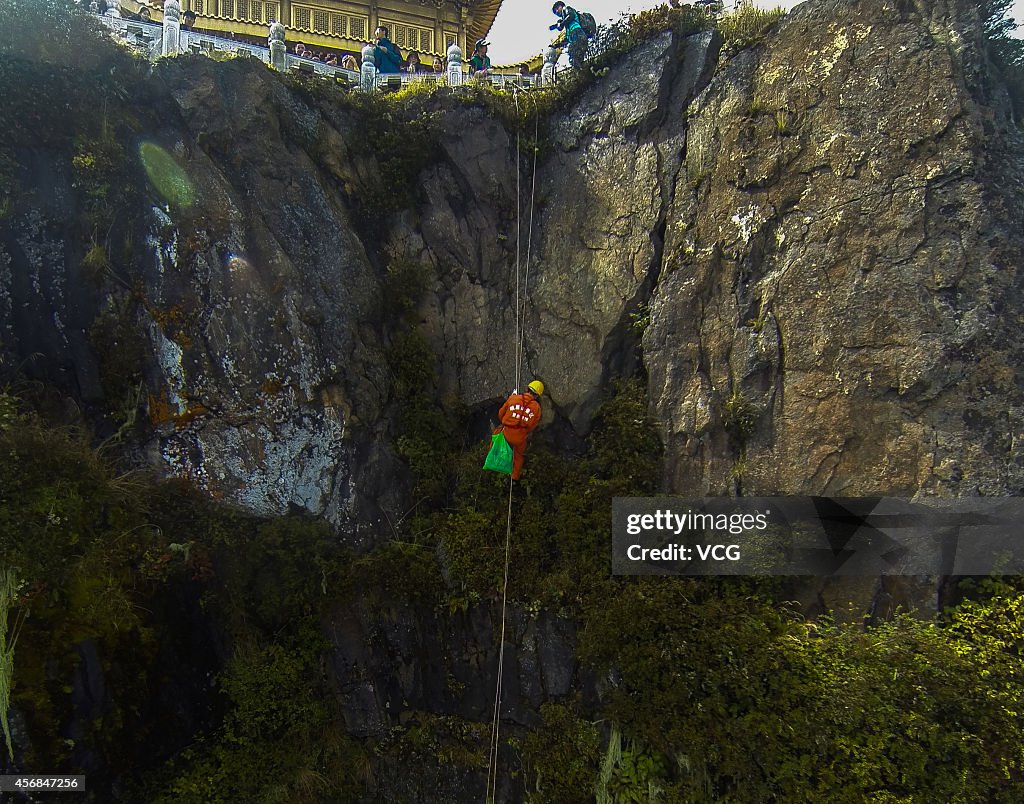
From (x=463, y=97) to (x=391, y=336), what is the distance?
12.4 ft

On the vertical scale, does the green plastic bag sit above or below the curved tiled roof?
below

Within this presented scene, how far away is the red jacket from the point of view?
7555 millimetres

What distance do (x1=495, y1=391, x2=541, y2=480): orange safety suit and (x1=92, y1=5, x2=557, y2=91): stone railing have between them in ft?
17.0

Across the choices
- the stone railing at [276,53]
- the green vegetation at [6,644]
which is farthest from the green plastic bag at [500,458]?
the stone railing at [276,53]

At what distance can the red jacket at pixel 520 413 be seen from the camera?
7.55 m

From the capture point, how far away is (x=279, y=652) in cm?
699

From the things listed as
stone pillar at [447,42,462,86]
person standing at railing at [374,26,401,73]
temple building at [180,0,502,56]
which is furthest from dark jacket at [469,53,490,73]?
temple building at [180,0,502,56]

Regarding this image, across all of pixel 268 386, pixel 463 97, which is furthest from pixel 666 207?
pixel 268 386

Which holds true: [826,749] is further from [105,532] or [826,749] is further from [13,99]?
[13,99]

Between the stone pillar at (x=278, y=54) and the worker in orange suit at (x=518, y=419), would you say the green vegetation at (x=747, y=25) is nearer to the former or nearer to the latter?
the worker in orange suit at (x=518, y=419)

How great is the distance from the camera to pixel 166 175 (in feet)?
24.4

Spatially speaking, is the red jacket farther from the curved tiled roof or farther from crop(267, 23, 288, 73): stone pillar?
the curved tiled roof

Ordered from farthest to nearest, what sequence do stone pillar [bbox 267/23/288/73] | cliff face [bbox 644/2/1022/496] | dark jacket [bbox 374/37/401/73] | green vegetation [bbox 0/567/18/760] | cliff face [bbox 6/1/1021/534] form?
dark jacket [bbox 374/37/401/73]
stone pillar [bbox 267/23/288/73]
cliff face [bbox 6/1/1021/534]
cliff face [bbox 644/2/1022/496]
green vegetation [bbox 0/567/18/760]

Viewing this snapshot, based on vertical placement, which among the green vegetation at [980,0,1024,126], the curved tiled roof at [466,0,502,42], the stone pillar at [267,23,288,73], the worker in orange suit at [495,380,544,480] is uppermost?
the curved tiled roof at [466,0,502,42]
